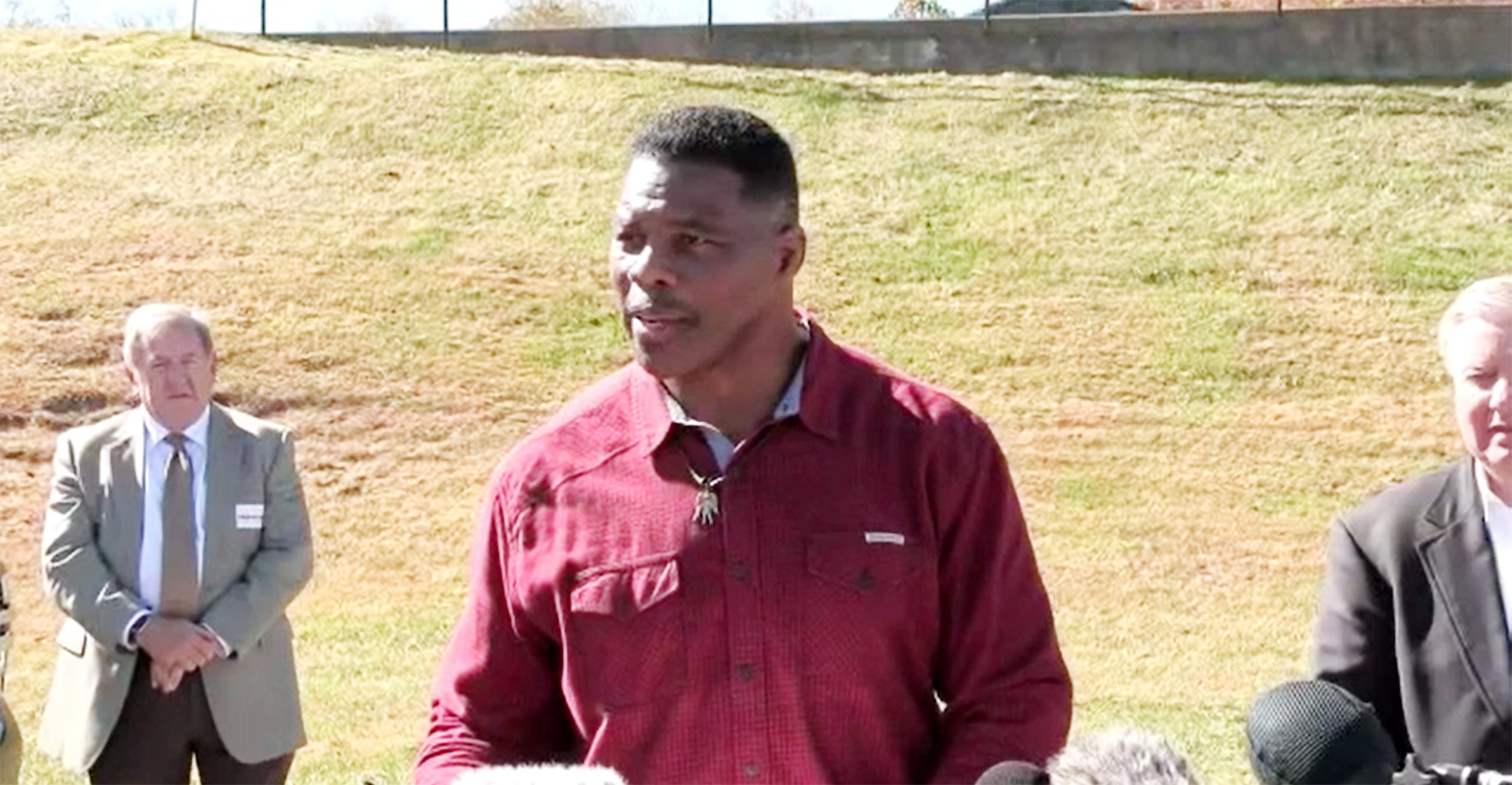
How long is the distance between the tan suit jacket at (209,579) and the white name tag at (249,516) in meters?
0.01

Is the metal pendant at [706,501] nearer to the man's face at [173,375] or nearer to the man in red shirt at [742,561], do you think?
the man in red shirt at [742,561]

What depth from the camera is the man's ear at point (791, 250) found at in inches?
130

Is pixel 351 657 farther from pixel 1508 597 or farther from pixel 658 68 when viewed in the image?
pixel 658 68

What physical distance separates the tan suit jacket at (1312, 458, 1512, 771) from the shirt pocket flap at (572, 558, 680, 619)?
1.17 m

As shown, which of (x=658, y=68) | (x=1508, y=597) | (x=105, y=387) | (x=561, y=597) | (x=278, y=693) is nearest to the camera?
(x=561, y=597)

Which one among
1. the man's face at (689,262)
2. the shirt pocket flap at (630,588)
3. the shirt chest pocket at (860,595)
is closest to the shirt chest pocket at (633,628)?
the shirt pocket flap at (630,588)

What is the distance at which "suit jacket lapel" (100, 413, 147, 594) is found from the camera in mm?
6922

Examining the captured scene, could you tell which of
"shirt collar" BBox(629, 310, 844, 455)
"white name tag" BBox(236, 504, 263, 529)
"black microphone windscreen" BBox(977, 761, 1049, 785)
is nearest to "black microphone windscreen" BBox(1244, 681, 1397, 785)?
"black microphone windscreen" BBox(977, 761, 1049, 785)

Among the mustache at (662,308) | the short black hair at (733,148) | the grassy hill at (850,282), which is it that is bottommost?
the grassy hill at (850,282)

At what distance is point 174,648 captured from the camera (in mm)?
6684

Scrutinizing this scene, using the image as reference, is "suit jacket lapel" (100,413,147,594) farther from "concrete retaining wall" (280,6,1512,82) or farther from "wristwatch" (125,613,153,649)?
"concrete retaining wall" (280,6,1512,82)

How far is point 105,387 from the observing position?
1955cm

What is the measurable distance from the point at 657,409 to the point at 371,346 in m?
17.7

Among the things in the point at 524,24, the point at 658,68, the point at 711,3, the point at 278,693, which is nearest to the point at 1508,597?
the point at 278,693
